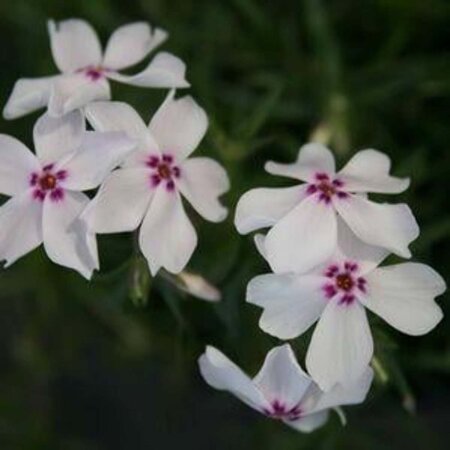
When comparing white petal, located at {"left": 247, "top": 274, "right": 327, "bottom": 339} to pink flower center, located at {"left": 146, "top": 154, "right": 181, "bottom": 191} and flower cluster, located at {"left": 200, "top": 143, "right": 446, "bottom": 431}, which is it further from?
pink flower center, located at {"left": 146, "top": 154, "right": 181, "bottom": 191}

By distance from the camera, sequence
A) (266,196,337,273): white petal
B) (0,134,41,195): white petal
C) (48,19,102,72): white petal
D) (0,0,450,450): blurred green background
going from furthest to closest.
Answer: (0,0,450,450): blurred green background < (48,19,102,72): white petal < (0,134,41,195): white petal < (266,196,337,273): white petal

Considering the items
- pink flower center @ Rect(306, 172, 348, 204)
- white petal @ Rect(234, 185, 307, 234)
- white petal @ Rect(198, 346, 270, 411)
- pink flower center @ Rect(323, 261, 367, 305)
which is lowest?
white petal @ Rect(198, 346, 270, 411)

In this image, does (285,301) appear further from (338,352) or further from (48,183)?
(48,183)

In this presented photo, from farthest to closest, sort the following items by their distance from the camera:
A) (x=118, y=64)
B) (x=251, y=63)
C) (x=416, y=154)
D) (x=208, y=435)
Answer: (x=208, y=435)
(x=251, y=63)
(x=416, y=154)
(x=118, y=64)

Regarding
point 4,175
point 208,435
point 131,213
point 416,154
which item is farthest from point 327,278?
point 208,435

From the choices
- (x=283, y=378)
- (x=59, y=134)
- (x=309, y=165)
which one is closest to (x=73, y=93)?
(x=59, y=134)

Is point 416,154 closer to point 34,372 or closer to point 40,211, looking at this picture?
point 40,211

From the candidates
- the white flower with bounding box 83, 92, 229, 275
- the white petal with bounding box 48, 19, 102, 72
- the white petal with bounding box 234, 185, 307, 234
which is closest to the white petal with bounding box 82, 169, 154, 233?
the white flower with bounding box 83, 92, 229, 275
